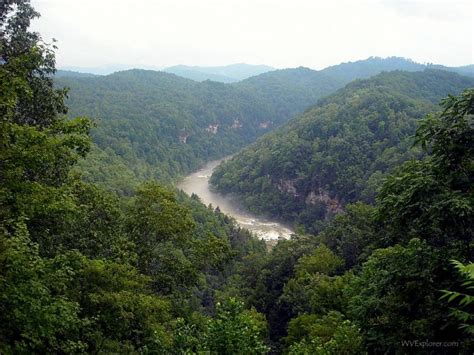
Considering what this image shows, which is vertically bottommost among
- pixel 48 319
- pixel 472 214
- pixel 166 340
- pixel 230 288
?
pixel 230 288

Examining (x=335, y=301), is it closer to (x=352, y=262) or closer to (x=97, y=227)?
(x=352, y=262)

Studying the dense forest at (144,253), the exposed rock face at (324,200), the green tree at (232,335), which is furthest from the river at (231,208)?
the green tree at (232,335)

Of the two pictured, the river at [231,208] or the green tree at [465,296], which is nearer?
the green tree at [465,296]

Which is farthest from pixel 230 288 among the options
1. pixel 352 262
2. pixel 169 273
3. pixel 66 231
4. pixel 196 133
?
pixel 196 133

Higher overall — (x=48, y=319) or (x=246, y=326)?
(x=48, y=319)

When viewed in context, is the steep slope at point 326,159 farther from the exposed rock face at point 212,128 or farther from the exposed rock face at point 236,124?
the exposed rock face at point 236,124

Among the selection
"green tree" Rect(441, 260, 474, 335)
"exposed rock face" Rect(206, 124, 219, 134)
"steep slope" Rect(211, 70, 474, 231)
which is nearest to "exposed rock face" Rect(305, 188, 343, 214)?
"steep slope" Rect(211, 70, 474, 231)

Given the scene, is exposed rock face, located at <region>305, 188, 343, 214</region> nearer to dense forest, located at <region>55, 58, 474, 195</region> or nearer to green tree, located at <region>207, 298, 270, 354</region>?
dense forest, located at <region>55, 58, 474, 195</region>

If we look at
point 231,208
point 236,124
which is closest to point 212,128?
point 236,124
